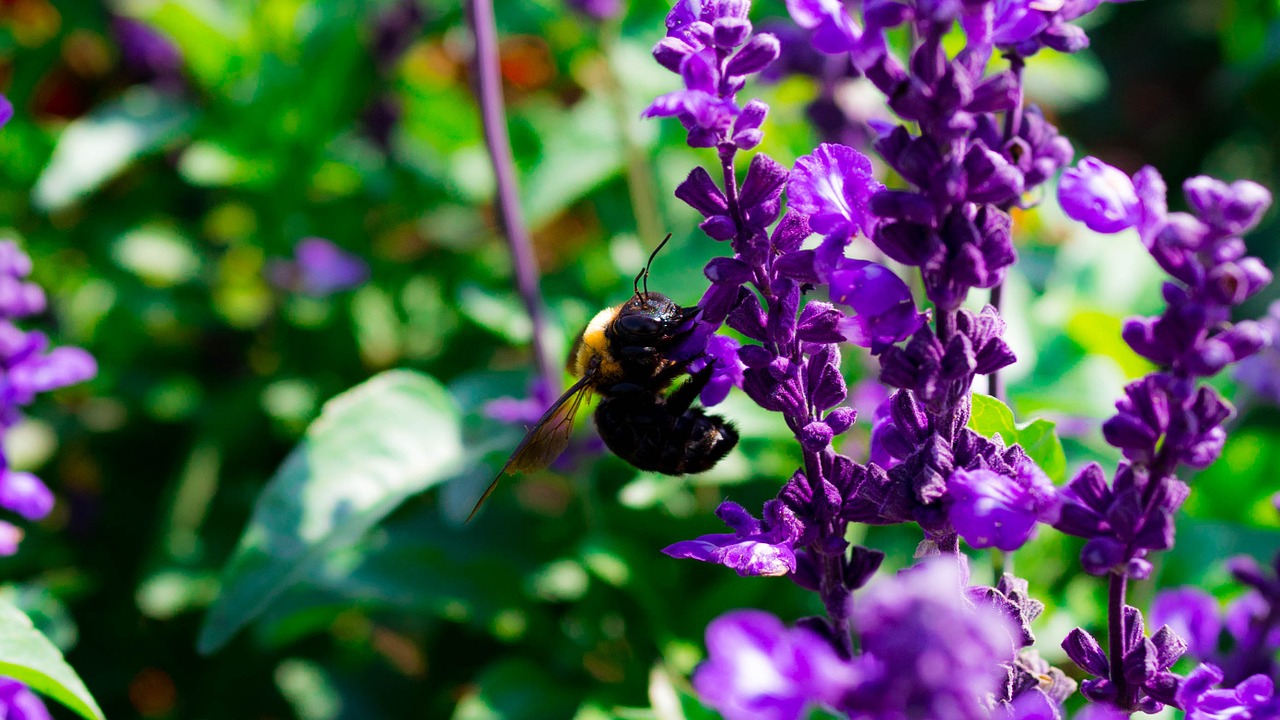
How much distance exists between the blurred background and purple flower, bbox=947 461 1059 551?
43.6 inches

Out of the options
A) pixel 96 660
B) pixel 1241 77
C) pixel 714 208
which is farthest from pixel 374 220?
pixel 1241 77

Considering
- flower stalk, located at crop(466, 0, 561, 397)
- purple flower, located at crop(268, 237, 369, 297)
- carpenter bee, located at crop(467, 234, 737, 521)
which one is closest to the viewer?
carpenter bee, located at crop(467, 234, 737, 521)

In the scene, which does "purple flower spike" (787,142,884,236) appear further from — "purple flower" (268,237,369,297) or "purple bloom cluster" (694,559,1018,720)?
"purple flower" (268,237,369,297)

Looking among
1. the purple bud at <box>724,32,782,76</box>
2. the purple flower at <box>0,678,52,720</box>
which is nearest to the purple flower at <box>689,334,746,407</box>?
the purple bud at <box>724,32,782,76</box>

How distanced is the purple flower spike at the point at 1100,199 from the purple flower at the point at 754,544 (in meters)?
0.39

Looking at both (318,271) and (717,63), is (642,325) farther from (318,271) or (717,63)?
(318,271)

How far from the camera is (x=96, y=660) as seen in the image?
2.76 meters

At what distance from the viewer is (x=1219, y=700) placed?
1098 mm

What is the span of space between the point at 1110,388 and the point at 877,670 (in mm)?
1751

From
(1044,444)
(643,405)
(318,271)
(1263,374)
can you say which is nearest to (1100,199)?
(1044,444)

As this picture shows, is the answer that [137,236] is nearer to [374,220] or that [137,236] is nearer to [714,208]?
[374,220]

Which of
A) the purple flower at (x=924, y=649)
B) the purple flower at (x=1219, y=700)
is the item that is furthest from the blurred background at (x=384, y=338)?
the purple flower at (x=924, y=649)

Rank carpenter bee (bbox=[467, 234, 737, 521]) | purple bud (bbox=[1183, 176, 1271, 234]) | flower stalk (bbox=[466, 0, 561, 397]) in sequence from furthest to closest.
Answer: flower stalk (bbox=[466, 0, 561, 397]) < carpenter bee (bbox=[467, 234, 737, 521]) < purple bud (bbox=[1183, 176, 1271, 234])

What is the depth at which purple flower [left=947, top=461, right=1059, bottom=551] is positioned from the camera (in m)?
0.97
